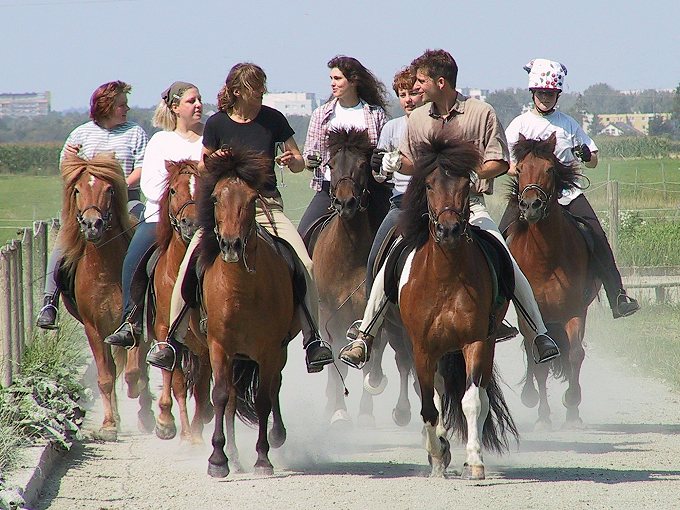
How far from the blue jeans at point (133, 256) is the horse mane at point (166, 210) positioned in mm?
327

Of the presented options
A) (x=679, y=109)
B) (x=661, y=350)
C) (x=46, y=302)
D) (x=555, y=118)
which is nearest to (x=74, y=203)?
(x=46, y=302)

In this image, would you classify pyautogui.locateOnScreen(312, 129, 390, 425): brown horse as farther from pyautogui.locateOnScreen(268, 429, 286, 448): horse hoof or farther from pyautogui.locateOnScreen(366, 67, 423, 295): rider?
pyautogui.locateOnScreen(268, 429, 286, 448): horse hoof

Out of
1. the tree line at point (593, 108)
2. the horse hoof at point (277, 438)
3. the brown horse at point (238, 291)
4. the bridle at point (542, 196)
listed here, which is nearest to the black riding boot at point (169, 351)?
the brown horse at point (238, 291)

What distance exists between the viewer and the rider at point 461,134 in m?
8.33

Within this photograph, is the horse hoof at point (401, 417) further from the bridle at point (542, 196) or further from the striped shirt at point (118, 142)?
the striped shirt at point (118, 142)

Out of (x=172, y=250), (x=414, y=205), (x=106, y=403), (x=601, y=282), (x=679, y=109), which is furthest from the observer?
(x=679, y=109)

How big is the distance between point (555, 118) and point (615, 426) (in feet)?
9.03

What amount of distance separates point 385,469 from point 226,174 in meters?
2.30

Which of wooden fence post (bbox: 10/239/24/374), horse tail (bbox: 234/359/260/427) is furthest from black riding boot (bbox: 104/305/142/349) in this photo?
horse tail (bbox: 234/359/260/427)

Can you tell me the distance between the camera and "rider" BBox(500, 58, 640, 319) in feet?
34.2

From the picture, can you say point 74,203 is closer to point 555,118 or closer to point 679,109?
point 555,118

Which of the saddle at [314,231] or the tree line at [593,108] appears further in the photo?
the tree line at [593,108]

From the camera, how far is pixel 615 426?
10234mm

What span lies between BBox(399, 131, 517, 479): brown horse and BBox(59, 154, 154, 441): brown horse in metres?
2.92
